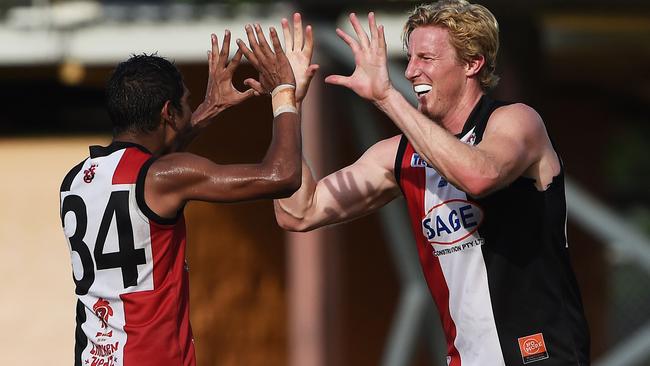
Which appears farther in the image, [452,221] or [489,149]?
[452,221]

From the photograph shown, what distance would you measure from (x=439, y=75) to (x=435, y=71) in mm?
21

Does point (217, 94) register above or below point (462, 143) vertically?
above

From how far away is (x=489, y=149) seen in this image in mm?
4711

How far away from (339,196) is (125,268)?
105cm

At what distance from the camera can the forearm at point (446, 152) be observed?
4.61 meters

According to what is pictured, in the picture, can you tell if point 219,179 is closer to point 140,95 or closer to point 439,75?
point 140,95

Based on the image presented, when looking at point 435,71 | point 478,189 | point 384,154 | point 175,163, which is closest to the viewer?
point 478,189

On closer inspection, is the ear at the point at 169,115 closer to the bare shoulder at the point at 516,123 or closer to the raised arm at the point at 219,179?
the raised arm at the point at 219,179

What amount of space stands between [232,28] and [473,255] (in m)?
4.42

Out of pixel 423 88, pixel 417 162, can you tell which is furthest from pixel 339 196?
pixel 423 88

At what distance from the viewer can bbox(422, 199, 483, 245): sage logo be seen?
4902mm

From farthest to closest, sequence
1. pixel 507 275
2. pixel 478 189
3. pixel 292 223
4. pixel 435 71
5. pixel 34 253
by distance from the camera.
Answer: pixel 34 253
pixel 292 223
pixel 435 71
pixel 507 275
pixel 478 189

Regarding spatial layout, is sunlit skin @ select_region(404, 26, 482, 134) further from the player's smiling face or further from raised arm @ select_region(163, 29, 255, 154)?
raised arm @ select_region(163, 29, 255, 154)

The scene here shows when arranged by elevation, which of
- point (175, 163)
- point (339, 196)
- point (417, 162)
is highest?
point (175, 163)
